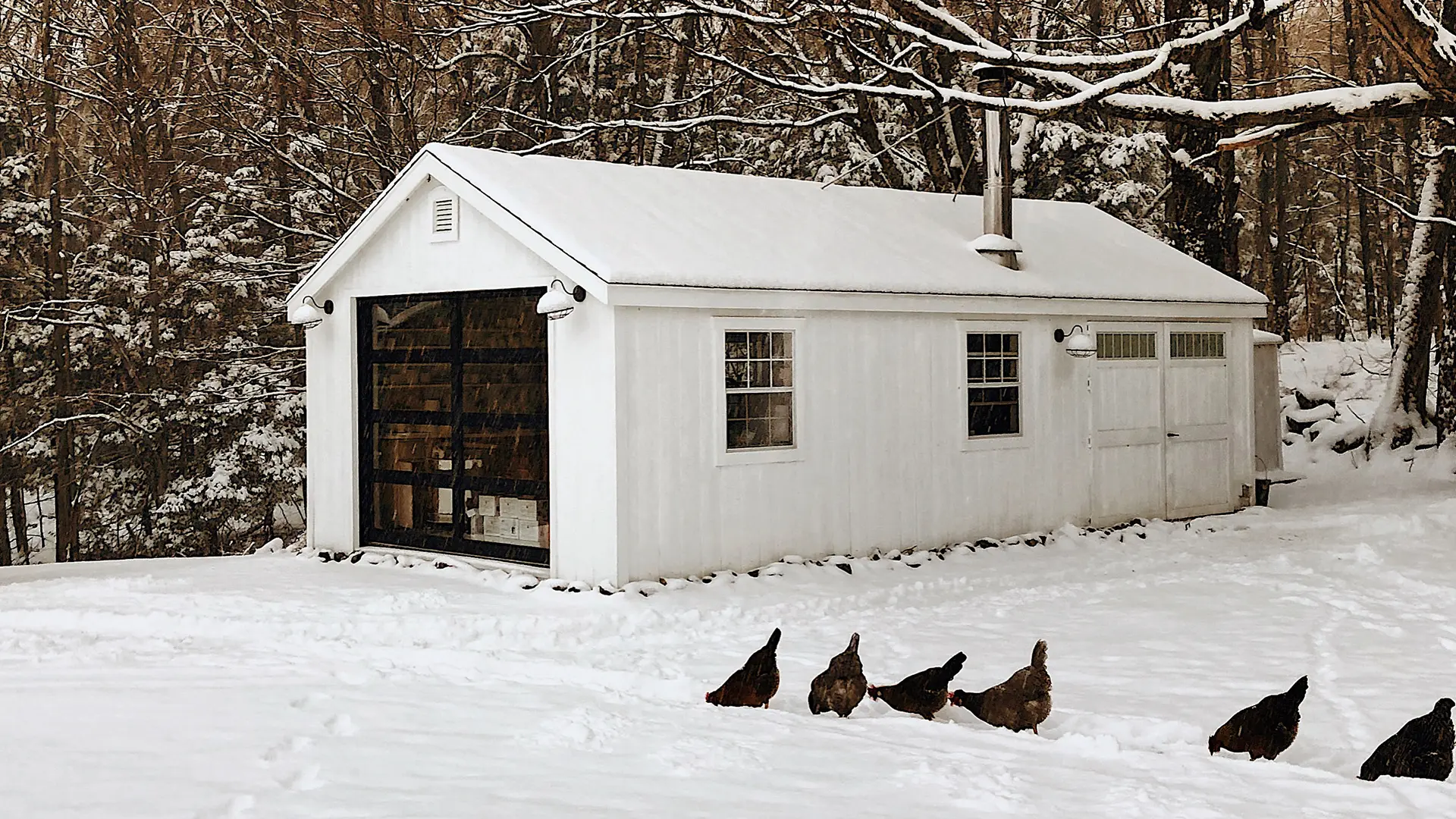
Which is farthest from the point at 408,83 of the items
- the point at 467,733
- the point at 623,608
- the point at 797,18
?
the point at 467,733

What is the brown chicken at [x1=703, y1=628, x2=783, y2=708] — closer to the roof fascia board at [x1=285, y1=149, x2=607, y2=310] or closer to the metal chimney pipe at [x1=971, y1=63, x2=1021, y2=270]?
the roof fascia board at [x1=285, y1=149, x2=607, y2=310]

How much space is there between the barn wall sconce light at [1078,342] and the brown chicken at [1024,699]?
694 centimetres

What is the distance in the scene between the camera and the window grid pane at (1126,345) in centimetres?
1335

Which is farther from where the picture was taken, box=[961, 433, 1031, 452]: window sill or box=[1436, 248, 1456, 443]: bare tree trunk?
box=[1436, 248, 1456, 443]: bare tree trunk

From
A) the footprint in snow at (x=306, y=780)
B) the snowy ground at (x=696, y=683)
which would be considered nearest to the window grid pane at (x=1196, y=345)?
the snowy ground at (x=696, y=683)

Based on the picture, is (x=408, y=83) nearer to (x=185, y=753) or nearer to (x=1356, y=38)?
(x=1356, y=38)

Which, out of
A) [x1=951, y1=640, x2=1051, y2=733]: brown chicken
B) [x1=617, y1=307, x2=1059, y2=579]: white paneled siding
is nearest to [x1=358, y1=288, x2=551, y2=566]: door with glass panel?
[x1=617, y1=307, x2=1059, y2=579]: white paneled siding

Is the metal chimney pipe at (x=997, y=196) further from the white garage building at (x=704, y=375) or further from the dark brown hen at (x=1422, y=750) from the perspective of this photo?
the dark brown hen at (x=1422, y=750)

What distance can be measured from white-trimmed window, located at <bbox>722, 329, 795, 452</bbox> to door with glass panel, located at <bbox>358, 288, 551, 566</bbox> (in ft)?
4.53

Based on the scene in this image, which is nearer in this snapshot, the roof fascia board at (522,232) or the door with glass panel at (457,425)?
the roof fascia board at (522,232)

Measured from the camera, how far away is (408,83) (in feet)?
62.9

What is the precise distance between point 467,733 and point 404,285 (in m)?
5.98

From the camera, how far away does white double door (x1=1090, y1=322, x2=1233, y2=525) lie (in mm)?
13328

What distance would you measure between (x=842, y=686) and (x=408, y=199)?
6305 mm
